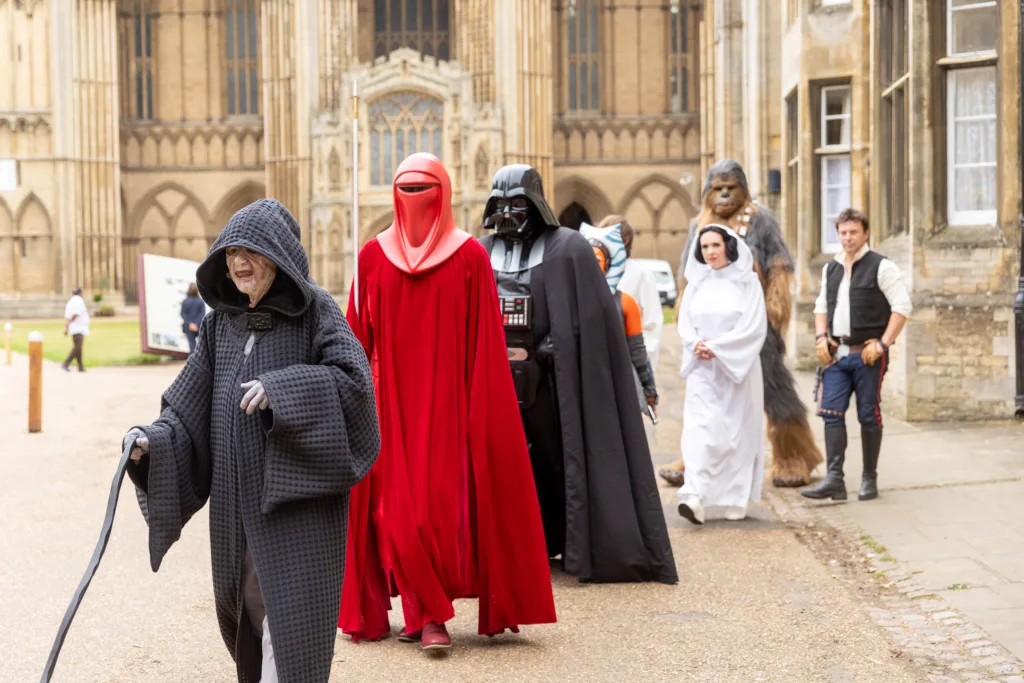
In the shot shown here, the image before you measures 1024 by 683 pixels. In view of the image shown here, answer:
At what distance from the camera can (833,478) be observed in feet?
28.1

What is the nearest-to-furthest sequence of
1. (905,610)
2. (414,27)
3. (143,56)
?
(905,610), (143,56), (414,27)

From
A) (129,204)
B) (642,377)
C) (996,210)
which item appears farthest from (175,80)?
(642,377)

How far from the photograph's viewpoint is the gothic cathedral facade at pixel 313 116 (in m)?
42.2

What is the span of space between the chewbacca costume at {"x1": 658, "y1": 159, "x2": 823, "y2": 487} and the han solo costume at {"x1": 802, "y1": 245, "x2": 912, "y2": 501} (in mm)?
309

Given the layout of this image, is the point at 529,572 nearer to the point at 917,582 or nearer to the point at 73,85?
the point at 917,582

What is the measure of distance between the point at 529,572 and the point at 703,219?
4.03m

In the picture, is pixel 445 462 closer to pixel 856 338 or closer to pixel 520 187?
pixel 520 187

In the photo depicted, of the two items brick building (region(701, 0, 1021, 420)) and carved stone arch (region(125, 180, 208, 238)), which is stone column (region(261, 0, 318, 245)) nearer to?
carved stone arch (region(125, 180, 208, 238))

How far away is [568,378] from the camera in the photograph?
6.26 meters

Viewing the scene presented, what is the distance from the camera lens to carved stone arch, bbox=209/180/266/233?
47750 millimetres

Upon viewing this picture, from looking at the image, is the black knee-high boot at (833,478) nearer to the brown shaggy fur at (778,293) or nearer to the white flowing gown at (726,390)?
the white flowing gown at (726,390)

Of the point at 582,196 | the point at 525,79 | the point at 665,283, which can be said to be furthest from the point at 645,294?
the point at 582,196

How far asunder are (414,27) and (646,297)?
136 ft

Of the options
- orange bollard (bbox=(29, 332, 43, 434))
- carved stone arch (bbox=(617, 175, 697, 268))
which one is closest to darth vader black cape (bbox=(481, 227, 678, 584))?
orange bollard (bbox=(29, 332, 43, 434))
